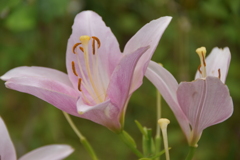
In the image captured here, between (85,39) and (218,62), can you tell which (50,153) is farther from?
(218,62)

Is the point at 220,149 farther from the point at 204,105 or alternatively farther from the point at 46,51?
the point at 204,105

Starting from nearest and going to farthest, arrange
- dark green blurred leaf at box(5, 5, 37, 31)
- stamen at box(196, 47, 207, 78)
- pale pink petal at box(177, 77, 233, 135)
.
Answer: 1. pale pink petal at box(177, 77, 233, 135)
2. stamen at box(196, 47, 207, 78)
3. dark green blurred leaf at box(5, 5, 37, 31)

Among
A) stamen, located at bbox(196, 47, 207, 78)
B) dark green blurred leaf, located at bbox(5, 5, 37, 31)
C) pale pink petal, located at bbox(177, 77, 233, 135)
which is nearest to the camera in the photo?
pale pink petal, located at bbox(177, 77, 233, 135)

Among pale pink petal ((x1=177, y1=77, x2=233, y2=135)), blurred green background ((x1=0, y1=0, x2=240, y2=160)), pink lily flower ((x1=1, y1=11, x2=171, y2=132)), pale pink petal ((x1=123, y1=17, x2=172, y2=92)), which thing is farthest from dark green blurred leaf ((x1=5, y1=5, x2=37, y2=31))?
pale pink petal ((x1=177, y1=77, x2=233, y2=135))

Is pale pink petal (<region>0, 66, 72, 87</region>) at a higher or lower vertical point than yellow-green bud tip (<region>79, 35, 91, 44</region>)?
lower

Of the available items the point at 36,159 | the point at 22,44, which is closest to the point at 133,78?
the point at 36,159

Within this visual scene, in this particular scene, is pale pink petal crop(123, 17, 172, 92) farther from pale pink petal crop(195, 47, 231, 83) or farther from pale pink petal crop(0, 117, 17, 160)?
pale pink petal crop(0, 117, 17, 160)
